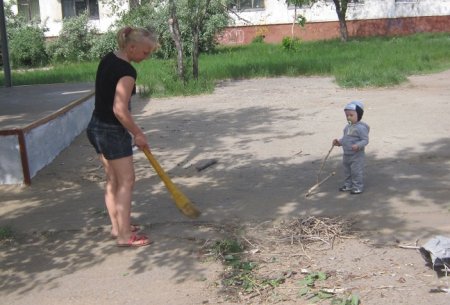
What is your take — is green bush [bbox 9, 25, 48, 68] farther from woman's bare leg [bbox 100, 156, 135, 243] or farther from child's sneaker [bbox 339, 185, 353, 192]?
woman's bare leg [bbox 100, 156, 135, 243]

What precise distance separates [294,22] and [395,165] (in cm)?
2455

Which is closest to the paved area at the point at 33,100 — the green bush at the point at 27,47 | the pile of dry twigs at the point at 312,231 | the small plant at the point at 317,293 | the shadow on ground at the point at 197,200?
the shadow on ground at the point at 197,200

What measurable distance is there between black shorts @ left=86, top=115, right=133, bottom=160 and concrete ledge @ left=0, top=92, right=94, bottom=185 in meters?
2.37

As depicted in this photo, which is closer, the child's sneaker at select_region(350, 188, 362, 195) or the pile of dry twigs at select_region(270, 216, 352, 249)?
the pile of dry twigs at select_region(270, 216, 352, 249)

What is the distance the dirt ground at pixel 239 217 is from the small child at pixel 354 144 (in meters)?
0.16

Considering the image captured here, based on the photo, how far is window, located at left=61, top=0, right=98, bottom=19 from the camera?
3272 cm

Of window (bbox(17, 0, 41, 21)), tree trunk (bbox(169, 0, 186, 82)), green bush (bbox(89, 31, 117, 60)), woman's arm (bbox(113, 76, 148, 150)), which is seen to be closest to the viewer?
woman's arm (bbox(113, 76, 148, 150))

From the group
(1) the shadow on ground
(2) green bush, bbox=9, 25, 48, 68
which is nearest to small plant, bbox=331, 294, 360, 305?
(1) the shadow on ground

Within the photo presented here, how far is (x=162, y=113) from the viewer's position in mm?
12312

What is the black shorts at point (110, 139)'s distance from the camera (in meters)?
4.78

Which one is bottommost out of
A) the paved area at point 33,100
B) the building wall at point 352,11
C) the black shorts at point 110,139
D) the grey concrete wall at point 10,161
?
the paved area at point 33,100

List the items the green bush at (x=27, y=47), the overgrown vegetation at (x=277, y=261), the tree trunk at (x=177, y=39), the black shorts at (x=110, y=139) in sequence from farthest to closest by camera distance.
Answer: the green bush at (x=27, y=47) → the tree trunk at (x=177, y=39) → the black shorts at (x=110, y=139) → the overgrown vegetation at (x=277, y=261)

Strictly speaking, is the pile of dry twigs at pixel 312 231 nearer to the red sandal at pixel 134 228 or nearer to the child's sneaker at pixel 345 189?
the child's sneaker at pixel 345 189

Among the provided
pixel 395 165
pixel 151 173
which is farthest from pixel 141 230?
pixel 395 165
